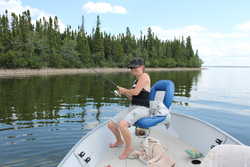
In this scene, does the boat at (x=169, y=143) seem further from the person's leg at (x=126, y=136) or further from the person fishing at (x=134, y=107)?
the person fishing at (x=134, y=107)

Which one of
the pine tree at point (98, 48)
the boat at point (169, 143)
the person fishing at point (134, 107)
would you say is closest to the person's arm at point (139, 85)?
the person fishing at point (134, 107)

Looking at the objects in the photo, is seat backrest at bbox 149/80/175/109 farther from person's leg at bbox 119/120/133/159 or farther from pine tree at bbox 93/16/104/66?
pine tree at bbox 93/16/104/66

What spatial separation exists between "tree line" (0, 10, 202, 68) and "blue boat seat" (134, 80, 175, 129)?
36.8 meters

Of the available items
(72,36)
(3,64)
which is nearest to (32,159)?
(3,64)

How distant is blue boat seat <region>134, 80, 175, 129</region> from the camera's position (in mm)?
4325

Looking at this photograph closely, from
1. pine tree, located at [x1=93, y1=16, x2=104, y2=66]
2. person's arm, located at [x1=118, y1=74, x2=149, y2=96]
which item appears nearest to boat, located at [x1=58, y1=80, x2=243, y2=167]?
person's arm, located at [x1=118, y1=74, x2=149, y2=96]

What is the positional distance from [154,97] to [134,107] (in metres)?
0.49

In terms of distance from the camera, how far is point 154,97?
4.75 m

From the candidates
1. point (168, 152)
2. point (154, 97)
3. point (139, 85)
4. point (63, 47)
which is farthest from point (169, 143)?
point (63, 47)

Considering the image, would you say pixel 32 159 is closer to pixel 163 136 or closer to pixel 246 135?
pixel 163 136

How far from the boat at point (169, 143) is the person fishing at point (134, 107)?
0.35 metres

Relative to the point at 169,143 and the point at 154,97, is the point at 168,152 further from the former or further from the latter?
the point at 154,97

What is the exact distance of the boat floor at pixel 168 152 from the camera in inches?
160

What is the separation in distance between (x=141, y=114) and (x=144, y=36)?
92.5 meters
